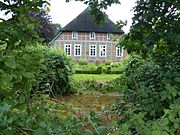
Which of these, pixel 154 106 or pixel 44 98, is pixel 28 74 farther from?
pixel 154 106

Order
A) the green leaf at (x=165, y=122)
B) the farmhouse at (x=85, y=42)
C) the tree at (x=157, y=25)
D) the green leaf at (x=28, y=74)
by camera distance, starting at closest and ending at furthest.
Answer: the green leaf at (x=165, y=122) → the green leaf at (x=28, y=74) → the tree at (x=157, y=25) → the farmhouse at (x=85, y=42)

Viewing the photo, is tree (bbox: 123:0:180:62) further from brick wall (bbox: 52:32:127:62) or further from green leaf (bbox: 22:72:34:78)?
brick wall (bbox: 52:32:127:62)

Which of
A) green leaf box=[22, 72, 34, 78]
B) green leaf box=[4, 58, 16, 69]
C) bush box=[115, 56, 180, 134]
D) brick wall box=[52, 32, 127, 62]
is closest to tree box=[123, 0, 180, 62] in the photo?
bush box=[115, 56, 180, 134]

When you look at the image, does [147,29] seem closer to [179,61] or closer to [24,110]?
[179,61]

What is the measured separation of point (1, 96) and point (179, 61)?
1941mm

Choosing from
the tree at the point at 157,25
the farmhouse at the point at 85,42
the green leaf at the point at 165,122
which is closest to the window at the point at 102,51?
the farmhouse at the point at 85,42

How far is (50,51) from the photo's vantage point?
1220 centimetres

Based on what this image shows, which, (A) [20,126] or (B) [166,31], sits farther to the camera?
(B) [166,31]

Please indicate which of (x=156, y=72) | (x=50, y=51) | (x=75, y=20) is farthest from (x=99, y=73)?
(x=156, y=72)

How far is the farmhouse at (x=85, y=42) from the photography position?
35881mm

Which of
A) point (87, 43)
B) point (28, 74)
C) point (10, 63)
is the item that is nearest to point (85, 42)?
point (87, 43)

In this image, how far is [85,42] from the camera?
37000 mm

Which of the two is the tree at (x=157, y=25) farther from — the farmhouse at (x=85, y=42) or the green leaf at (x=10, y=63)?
the farmhouse at (x=85, y=42)

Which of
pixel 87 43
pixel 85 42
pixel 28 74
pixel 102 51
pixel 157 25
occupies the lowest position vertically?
pixel 28 74
